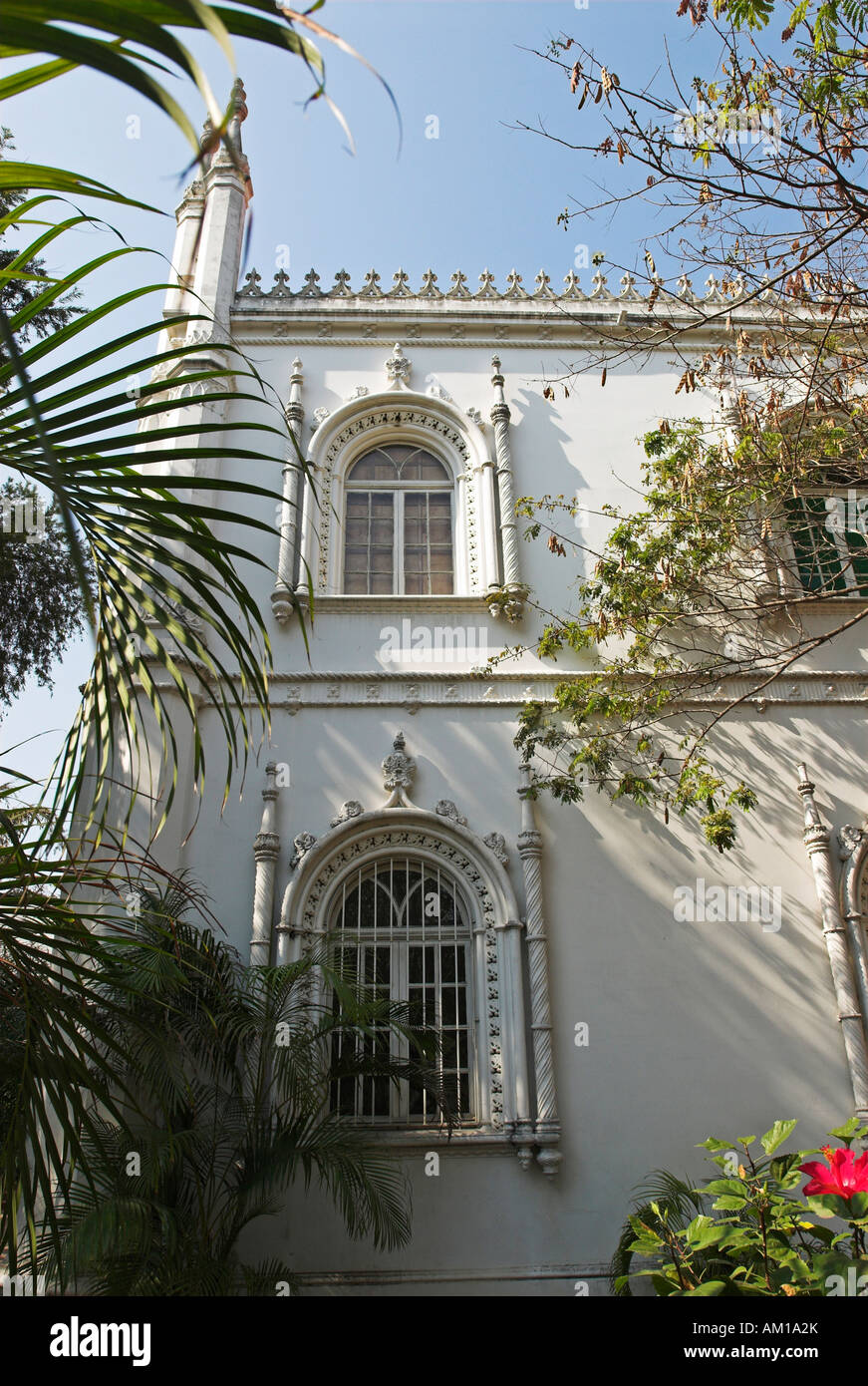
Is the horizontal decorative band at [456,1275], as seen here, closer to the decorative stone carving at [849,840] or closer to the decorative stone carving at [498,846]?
the decorative stone carving at [498,846]

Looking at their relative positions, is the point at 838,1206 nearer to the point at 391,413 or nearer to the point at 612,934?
the point at 612,934

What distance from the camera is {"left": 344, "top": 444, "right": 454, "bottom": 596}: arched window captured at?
10328mm

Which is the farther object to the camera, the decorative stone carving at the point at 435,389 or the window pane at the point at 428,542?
the decorative stone carving at the point at 435,389

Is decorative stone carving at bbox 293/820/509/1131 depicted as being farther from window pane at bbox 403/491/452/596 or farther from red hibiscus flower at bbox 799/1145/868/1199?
red hibiscus flower at bbox 799/1145/868/1199

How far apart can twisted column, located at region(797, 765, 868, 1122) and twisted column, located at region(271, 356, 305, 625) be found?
502cm

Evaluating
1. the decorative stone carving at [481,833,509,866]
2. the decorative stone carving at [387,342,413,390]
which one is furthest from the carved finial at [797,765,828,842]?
the decorative stone carving at [387,342,413,390]

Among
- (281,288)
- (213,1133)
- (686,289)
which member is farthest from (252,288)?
(213,1133)

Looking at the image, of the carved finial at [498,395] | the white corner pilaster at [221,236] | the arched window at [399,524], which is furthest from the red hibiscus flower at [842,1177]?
the white corner pilaster at [221,236]

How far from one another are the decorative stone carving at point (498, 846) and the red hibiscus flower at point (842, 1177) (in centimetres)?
488

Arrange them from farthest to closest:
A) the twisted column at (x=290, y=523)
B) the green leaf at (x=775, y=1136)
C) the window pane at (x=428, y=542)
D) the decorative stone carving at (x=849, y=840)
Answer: the window pane at (x=428, y=542) < the twisted column at (x=290, y=523) < the decorative stone carving at (x=849, y=840) < the green leaf at (x=775, y=1136)

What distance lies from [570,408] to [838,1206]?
8.77 meters

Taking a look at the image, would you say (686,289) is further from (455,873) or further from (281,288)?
(455,873)

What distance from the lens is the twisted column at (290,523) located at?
9.65m

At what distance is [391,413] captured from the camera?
11.1 metres
